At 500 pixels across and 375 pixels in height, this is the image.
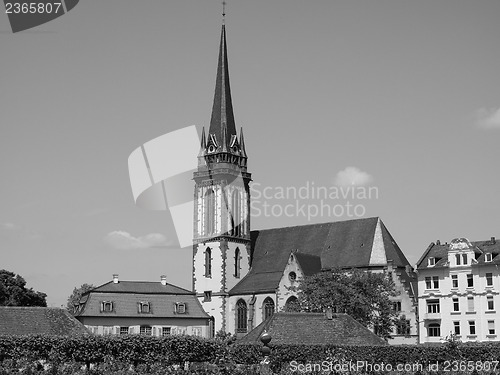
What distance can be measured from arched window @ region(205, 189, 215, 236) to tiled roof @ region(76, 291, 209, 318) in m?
14.4

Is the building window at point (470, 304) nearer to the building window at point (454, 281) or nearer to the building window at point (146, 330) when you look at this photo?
the building window at point (454, 281)

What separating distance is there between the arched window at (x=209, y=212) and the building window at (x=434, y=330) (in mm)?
31348

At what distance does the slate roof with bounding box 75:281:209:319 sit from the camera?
8181 centimetres

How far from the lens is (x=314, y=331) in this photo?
57.2 meters

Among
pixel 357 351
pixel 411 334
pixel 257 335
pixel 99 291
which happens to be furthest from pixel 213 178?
pixel 357 351

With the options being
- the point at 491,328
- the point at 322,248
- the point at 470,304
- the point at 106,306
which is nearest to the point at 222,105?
the point at 322,248

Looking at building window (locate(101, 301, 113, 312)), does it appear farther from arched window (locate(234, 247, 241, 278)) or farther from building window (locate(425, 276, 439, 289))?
building window (locate(425, 276, 439, 289))

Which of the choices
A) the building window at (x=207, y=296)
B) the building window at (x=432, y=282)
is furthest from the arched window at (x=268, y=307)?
the building window at (x=432, y=282)

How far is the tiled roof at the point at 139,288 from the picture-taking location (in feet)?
277

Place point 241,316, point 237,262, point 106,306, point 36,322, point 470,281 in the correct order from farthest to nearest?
point 237,262
point 241,316
point 106,306
point 470,281
point 36,322

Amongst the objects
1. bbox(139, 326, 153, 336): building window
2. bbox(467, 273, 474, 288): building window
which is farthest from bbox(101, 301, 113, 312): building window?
bbox(467, 273, 474, 288): building window

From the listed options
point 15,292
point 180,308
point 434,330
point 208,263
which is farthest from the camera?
point 208,263

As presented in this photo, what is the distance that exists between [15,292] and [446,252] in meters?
49.6

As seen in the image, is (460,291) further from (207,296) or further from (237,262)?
(207,296)
